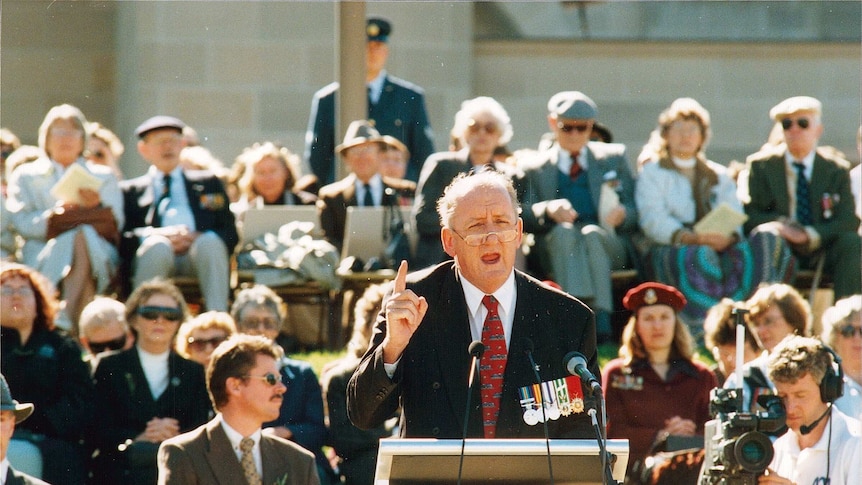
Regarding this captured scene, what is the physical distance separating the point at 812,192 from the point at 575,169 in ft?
5.36

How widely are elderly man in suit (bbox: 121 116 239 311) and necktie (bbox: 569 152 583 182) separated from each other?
7.02ft

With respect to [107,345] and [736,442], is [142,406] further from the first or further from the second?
[736,442]

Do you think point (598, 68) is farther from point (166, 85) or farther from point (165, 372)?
point (165, 372)

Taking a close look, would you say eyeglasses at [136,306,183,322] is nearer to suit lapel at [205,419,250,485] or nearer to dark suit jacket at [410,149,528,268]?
suit lapel at [205,419,250,485]

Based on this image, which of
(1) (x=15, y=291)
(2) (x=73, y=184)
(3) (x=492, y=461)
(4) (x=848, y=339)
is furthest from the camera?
(2) (x=73, y=184)

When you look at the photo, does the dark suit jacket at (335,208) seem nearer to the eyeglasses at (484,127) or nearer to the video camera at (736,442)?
the eyeglasses at (484,127)

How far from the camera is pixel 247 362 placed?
6625 millimetres

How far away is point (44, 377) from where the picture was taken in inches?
292

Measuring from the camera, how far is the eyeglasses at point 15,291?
755 cm

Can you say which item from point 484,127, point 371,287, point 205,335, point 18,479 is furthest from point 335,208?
point 18,479

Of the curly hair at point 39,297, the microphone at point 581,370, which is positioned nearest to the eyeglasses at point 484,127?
the curly hair at point 39,297

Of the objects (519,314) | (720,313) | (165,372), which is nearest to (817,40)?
(720,313)

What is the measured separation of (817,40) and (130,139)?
7142 mm

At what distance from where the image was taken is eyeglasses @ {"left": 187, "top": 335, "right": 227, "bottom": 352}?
25.3 feet
